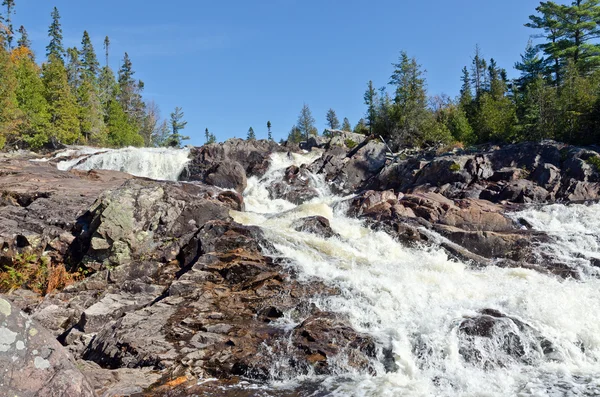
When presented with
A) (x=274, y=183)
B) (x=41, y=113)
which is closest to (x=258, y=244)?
(x=274, y=183)

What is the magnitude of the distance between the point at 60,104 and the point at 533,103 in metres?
52.6

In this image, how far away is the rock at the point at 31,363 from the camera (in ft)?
14.9

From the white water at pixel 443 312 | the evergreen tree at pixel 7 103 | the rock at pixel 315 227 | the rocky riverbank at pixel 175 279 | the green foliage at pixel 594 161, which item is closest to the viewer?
the white water at pixel 443 312

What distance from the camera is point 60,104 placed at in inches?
1895

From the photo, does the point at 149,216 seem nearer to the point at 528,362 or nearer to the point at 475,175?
the point at 528,362

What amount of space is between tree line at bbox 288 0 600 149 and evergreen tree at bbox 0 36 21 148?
3950 cm

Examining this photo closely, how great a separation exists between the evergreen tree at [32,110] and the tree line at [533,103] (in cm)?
3994

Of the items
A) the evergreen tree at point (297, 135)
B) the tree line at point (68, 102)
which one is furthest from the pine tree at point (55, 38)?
the evergreen tree at point (297, 135)

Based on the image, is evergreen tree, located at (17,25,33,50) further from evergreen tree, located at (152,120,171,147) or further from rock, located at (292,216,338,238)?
rock, located at (292,216,338,238)

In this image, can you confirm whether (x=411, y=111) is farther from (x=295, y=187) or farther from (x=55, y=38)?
(x=55, y=38)

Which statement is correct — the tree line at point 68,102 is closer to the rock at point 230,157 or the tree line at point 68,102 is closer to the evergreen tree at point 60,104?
the evergreen tree at point 60,104

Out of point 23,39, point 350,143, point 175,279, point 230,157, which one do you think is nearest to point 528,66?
point 350,143

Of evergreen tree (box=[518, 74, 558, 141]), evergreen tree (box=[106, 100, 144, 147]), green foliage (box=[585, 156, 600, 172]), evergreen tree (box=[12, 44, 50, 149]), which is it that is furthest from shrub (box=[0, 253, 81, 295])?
evergreen tree (box=[106, 100, 144, 147])

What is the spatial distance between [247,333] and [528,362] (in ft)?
19.0
